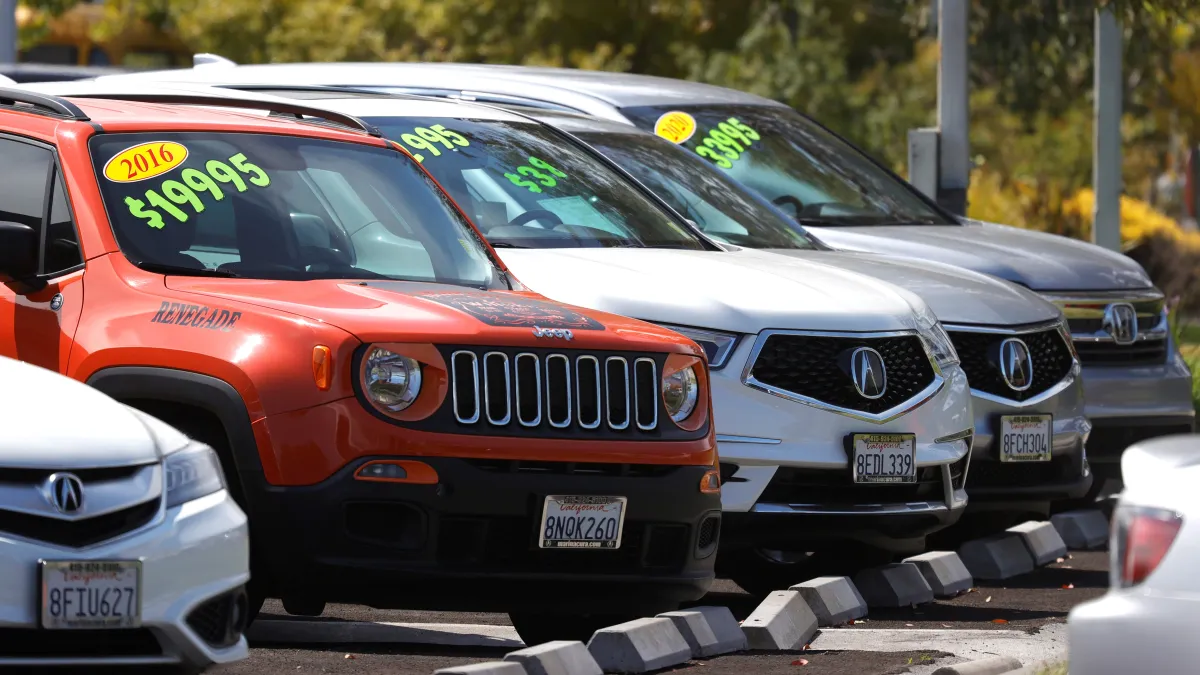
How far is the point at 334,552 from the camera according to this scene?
20.5 feet

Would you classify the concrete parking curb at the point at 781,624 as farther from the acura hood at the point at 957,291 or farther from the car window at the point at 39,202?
the car window at the point at 39,202

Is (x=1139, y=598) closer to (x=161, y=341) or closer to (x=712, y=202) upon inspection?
(x=161, y=341)

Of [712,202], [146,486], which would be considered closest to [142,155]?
[146,486]

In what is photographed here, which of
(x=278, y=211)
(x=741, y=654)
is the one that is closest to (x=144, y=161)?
(x=278, y=211)

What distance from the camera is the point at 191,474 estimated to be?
5469mm

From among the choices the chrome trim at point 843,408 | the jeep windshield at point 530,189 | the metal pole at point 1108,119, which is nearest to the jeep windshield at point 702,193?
the jeep windshield at point 530,189

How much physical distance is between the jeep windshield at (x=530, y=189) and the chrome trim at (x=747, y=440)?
127 centimetres

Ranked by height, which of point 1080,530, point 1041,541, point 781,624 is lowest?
point 1080,530

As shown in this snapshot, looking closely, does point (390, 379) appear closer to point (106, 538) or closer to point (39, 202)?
point (106, 538)

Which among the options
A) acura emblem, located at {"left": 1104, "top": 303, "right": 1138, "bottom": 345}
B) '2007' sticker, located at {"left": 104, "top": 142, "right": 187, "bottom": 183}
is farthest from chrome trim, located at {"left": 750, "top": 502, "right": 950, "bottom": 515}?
acura emblem, located at {"left": 1104, "top": 303, "right": 1138, "bottom": 345}

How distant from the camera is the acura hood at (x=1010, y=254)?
10812mm

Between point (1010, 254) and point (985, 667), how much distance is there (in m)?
4.38

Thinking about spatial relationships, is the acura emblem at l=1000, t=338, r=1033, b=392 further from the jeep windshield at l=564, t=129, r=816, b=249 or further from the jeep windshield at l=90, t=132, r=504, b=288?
the jeep windshield at l=90, t=132, r=504, b=288

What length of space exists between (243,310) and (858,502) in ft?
8.88
